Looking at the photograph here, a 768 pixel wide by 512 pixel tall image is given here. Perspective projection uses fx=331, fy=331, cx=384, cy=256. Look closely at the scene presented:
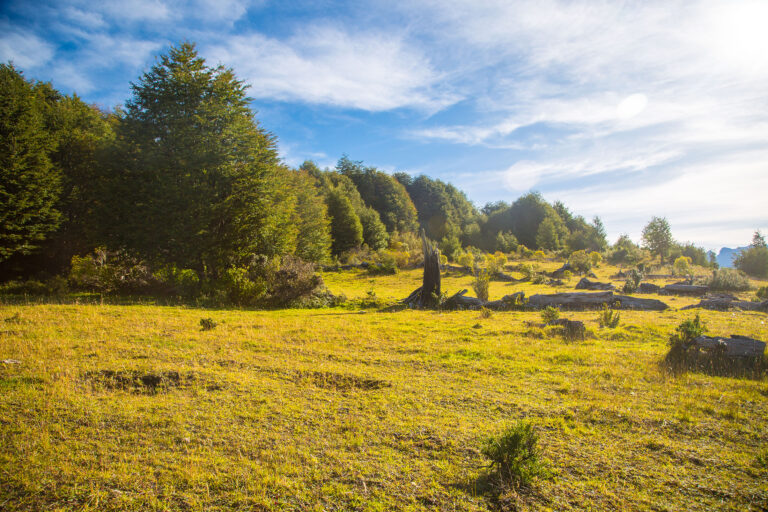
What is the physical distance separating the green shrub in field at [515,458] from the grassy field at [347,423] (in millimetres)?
142

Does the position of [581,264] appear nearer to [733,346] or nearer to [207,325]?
[733,346]

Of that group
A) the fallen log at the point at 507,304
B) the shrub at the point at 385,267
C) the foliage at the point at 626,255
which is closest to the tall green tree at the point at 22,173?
the fallen log at the point at 507,304

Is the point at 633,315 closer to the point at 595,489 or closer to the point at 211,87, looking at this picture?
the point at 595,489

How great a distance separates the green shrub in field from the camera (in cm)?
354

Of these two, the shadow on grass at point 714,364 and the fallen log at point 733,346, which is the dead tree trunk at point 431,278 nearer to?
the shadow on grass at point 714,364

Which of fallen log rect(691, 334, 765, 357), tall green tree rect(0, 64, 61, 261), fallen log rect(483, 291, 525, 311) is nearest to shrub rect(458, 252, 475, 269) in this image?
fallen log rect(483, 291, 525, 311)

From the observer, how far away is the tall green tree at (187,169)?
15125mm

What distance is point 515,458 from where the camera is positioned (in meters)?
3.64

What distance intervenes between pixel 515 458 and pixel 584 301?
48.3 feet

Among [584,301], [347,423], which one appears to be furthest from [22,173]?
[584,301]

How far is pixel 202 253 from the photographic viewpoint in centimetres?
1597

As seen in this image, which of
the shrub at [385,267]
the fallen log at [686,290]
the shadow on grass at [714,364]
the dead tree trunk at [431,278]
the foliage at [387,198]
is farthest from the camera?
the foliage at [387,198]

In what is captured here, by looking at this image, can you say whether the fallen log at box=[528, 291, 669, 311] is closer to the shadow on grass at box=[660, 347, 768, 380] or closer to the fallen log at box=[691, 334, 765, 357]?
the fallen log at box=[691, 334, 765, 357]

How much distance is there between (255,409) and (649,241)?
50831 millimetres
